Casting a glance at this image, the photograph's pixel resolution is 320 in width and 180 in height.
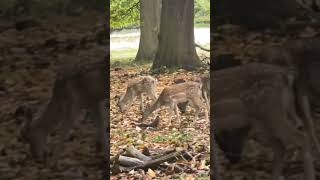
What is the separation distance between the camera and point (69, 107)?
191 inches

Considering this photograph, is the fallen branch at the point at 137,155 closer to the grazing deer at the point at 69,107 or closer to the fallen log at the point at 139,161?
the fallen log at the point at 139,161

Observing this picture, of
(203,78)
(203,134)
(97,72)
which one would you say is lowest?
(203,134)

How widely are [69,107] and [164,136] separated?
5.18m

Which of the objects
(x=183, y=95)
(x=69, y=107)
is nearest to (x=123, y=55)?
(x=183, y=95)

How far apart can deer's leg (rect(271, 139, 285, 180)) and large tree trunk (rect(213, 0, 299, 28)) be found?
1009 millimetres

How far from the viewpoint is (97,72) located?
15.7 feet

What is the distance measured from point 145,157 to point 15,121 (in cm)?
307

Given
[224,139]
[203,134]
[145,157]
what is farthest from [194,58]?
[224,139]

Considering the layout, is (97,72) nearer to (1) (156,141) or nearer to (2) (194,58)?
(1) (156,141)

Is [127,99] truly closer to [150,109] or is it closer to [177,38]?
[150,109]

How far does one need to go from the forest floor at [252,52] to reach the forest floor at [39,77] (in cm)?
105

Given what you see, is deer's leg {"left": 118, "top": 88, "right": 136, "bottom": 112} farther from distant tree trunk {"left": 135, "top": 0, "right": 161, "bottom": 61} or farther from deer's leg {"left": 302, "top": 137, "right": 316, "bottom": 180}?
deer's leg {"left": 302, "top": 137, "right": 316, "bottom": 180}

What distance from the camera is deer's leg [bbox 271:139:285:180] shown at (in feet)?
15.9

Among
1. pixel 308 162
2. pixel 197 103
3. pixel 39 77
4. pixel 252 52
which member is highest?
pixel 252 52
